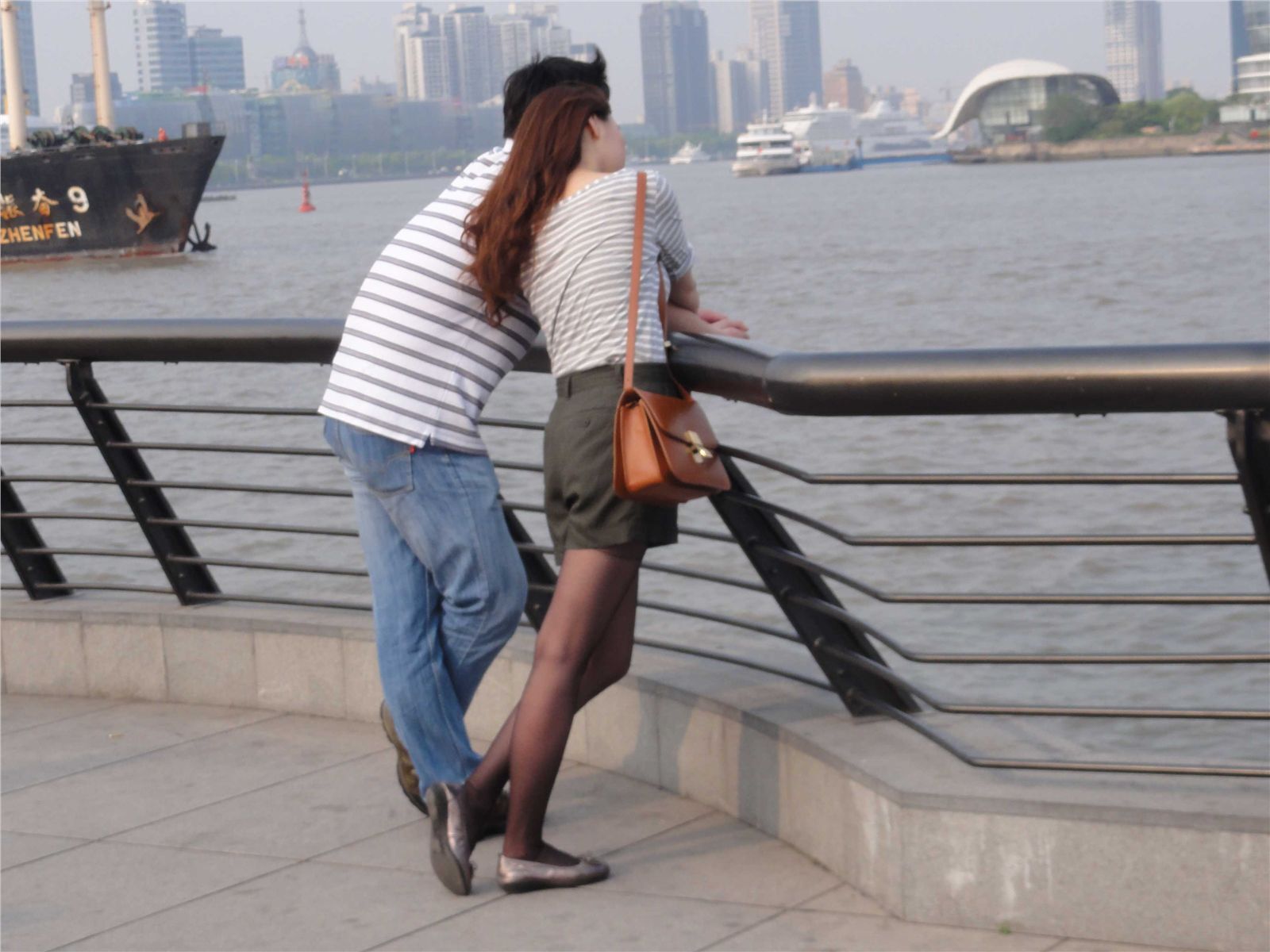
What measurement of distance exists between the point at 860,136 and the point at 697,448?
172 metres

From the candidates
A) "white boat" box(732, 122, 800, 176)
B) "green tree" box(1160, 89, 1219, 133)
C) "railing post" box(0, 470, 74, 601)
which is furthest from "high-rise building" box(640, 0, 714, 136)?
"railing post" box(0, 470, 74, 601)

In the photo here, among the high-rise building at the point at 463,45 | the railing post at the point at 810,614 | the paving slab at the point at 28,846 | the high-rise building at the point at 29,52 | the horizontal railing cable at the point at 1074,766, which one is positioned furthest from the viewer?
the high-rise building at the point at 29,52

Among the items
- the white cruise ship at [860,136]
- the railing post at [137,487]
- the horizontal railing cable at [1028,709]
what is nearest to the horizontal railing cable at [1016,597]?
the horizontal railing cable at [1028,709]

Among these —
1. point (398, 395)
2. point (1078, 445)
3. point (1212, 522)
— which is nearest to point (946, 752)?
point (398, 395)

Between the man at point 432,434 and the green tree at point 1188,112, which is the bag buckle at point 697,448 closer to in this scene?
the man at point 432,434

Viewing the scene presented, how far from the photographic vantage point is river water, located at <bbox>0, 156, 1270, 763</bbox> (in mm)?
8570

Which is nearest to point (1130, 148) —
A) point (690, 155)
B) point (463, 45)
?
point (690, 155)

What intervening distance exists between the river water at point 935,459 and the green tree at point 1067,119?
90277 mm

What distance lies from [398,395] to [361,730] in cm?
135

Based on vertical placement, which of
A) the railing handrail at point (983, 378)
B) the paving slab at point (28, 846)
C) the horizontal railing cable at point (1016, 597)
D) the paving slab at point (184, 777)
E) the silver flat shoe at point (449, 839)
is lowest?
the paving slab at point (28, 846)

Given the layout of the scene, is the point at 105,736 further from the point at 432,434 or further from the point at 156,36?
the point at 156,36

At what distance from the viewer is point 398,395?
2.93 m

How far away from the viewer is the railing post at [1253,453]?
2.47 metres

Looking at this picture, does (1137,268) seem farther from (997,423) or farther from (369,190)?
(369,190)
